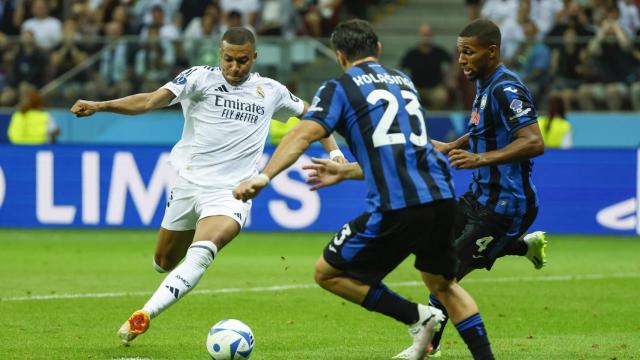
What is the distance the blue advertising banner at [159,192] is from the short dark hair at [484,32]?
31.9 feet

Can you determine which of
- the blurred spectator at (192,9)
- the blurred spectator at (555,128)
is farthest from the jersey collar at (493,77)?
the blurred spectator at (192,9)

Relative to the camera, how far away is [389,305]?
720 centimetres

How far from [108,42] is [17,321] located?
38.4 ft

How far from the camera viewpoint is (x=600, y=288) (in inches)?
494

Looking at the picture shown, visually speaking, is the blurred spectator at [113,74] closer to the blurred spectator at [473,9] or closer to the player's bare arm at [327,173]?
the blurred spectator at [473,9]

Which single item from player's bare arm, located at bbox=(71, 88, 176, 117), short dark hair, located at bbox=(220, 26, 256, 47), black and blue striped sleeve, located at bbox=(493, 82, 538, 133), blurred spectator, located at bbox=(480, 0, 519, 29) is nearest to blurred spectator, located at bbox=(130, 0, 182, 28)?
blurred spectator, located at bbox=(480, 0, 519, 29)

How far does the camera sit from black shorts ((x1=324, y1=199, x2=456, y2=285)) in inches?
275

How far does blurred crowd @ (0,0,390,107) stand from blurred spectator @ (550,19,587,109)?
473 centimetres

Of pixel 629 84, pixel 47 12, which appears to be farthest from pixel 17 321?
pixel 47 12

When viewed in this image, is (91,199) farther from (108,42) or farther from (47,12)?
(47,12)

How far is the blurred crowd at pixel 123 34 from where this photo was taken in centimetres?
2039

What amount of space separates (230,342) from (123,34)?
51.5 feet

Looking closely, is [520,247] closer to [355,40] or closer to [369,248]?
[369,248]

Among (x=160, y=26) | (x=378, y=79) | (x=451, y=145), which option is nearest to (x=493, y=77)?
(x=451, y=145)
